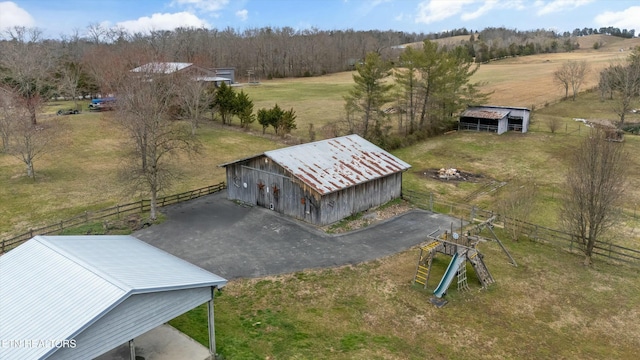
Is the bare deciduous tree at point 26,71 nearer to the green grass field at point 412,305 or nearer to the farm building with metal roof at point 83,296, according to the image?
the green grass field at point 412,305

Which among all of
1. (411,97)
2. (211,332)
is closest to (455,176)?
(411,97)

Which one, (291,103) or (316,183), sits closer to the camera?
(316,183)

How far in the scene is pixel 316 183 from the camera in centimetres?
2386

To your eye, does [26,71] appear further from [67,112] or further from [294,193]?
[294,193]

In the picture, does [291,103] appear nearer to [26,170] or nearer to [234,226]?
[26,170]

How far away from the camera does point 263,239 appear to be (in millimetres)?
22438

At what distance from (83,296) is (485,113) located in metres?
47.7

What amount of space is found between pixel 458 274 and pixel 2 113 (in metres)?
37.4

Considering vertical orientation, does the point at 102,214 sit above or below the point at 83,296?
below

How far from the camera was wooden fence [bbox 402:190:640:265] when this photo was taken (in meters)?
21.3

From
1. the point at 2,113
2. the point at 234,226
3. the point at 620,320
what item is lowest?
the point at 620,320

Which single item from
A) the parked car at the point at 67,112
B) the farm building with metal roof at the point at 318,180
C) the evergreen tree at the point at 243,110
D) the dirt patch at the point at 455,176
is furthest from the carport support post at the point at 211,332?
the parked car at the point at 67,112

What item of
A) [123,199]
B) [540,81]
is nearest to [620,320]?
[123,199]

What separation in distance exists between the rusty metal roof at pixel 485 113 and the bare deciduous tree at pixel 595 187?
2900 cm
